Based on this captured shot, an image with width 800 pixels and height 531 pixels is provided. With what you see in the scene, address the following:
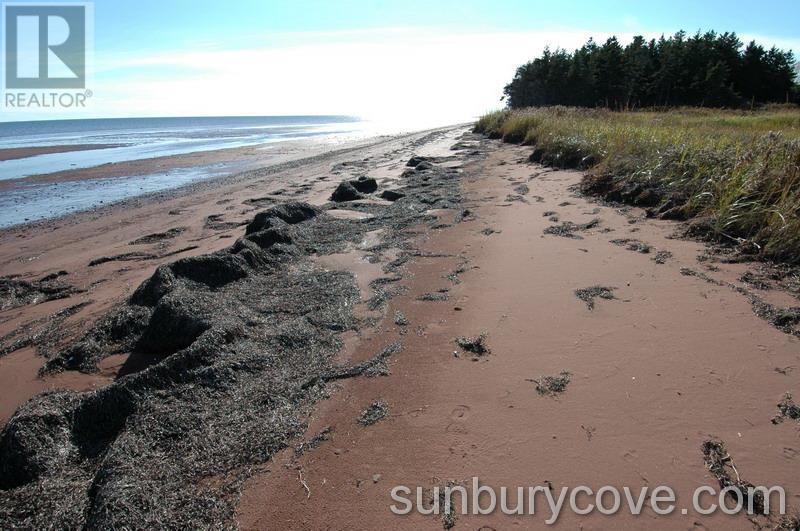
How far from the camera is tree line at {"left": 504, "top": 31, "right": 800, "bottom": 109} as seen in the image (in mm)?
34750

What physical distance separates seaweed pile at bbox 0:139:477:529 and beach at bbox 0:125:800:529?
0.05 ft

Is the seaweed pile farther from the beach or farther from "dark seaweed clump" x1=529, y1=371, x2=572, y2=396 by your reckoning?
"dark seaweed clump" x1=529, y1=371, x2=572, y2=396

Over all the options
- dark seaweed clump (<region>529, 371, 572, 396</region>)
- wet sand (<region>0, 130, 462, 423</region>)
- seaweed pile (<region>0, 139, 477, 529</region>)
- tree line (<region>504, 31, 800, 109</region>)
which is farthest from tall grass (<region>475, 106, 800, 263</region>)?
tree line (<region>504, 31, 800, 109</region>)

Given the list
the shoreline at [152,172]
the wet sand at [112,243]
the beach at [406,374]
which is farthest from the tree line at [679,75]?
the beach at [406,374]

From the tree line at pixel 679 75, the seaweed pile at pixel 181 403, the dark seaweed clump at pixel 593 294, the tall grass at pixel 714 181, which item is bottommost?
the seaweed pile at pixel 181 403

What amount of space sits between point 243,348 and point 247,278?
151 centimetres

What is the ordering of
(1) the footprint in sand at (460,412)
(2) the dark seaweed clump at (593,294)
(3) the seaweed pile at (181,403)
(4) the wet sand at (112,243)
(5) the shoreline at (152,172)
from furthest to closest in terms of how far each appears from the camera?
(5) the shoreline at (152,172), (2) the dark seaweed clump at (593,294), (4) the wet sand at (112,243), (1) the footprint in sand at (460,412), (3) the seaweed pile at (181,403)

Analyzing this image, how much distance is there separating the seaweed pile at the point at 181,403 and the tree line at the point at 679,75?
3731cm

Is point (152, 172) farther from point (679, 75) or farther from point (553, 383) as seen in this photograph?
point (679, 75)

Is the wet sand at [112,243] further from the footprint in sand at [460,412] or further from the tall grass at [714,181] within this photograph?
the tall grass at [714,181]

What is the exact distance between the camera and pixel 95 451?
2.27 meters

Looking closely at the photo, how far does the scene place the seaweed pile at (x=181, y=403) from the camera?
1910 mm

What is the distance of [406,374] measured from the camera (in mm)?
2838

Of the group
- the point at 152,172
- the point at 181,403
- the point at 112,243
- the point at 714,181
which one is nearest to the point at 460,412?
the point at 181,403
